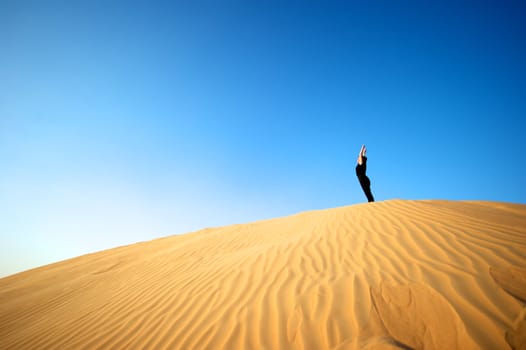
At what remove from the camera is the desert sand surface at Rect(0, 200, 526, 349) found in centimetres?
203

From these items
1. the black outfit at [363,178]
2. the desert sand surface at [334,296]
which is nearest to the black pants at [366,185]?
the black outfit at [363,178]

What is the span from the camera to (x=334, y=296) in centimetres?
261

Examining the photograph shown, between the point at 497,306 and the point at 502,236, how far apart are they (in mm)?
1841

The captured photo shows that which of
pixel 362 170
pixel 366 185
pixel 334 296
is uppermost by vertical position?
pixel 362 170

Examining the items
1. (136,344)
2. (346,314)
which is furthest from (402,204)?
(136,344)

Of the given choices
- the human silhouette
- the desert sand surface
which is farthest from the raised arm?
the desert sand surface

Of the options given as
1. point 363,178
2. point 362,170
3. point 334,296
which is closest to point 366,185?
point 363,178

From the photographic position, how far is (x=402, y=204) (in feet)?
18.5

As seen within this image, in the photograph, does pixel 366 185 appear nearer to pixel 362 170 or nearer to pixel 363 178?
pixel 363 178

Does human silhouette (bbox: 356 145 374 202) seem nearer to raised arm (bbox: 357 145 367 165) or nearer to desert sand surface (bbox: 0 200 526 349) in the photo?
raised arm (bbox: 357 145 367 165)

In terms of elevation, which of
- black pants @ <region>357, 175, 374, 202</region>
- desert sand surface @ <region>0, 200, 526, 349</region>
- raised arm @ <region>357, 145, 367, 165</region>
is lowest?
desert sand surface @ <region>0, 200, 526, 349</region>

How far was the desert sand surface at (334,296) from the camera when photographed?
2025 mm

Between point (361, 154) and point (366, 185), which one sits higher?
point (361, 154)

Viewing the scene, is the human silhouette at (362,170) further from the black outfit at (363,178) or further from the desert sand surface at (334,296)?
the desert sand surface at (334,296)
